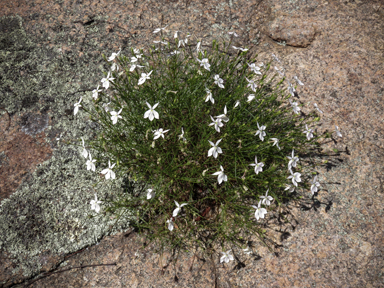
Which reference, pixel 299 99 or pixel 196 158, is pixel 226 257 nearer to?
pixel 196 158

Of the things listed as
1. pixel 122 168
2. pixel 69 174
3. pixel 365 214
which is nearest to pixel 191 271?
pixel 122 168

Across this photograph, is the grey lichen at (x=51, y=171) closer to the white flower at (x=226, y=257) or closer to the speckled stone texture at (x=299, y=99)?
the speckled stone texture at (x=299, y=99)

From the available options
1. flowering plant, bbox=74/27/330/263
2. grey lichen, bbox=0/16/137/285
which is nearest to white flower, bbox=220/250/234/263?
flowering plant, bbox=74/27/330/263

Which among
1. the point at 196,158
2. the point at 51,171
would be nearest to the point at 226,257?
the point at 196,158

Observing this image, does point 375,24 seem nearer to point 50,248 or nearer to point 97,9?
point 97,9

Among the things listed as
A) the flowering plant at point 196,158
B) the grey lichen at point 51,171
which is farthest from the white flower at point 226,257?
the grey lichen at point 51,171

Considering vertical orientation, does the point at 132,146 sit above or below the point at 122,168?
above

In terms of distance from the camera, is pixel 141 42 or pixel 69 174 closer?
pixel 69 174

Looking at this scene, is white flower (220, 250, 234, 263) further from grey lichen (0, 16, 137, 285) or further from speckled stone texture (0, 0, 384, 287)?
grey lichen (0, 16, 137, 285)
